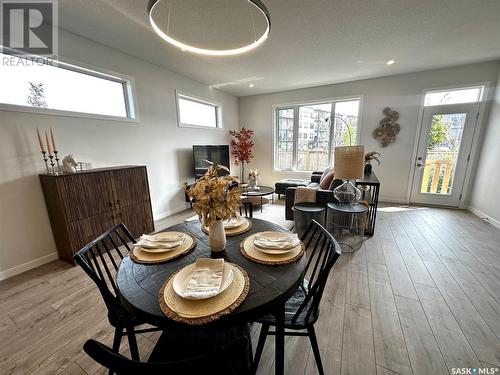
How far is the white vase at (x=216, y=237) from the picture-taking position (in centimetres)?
120

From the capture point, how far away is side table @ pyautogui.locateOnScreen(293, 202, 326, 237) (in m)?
2.78

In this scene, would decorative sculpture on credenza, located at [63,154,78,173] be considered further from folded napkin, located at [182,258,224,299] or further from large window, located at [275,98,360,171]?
large window, located at [275,98,360,171]

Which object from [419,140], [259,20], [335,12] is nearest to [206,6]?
[259,20]

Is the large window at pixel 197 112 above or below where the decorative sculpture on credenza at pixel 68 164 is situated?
above

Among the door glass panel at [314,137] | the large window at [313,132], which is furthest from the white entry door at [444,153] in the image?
the door glass panel at [314,137]

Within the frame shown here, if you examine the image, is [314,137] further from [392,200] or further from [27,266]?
[27,266]

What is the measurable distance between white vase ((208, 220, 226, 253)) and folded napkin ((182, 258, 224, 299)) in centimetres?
15

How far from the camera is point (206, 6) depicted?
6.43 ft

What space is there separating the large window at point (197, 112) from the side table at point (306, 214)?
9.33ft

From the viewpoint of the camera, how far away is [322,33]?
8.43 ft

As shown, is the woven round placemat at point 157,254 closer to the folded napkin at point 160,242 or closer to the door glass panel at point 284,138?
the folded napkin at point 160,242

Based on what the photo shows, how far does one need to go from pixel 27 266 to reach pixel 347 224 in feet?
13.4

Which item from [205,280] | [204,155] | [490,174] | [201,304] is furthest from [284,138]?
[201,304]

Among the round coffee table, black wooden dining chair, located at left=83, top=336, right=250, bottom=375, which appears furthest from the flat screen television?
black wooden dining chair, located at left=83, top=336, right=250, bottom=375
